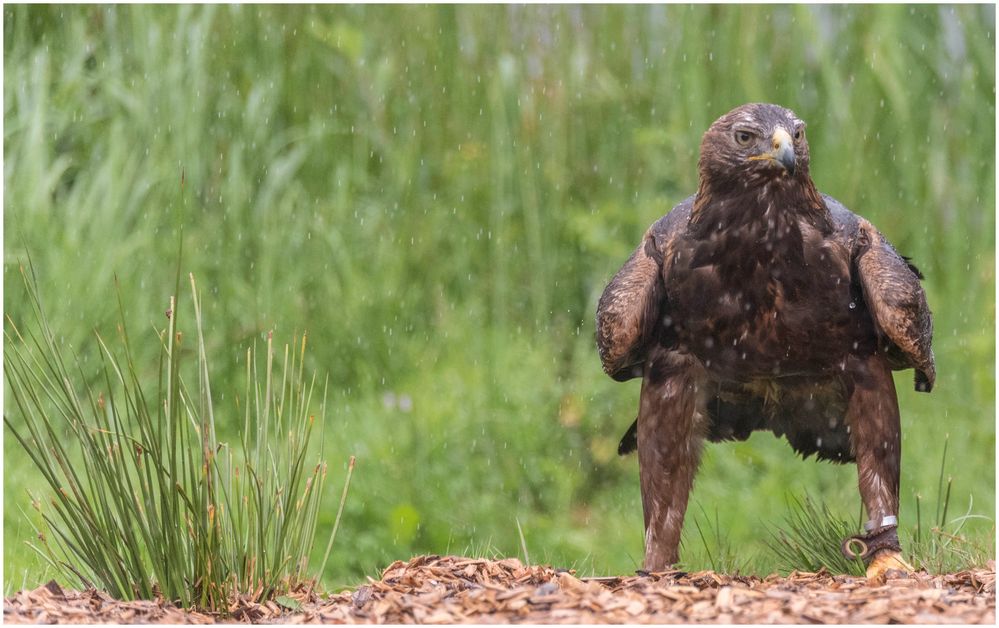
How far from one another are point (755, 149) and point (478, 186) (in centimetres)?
370

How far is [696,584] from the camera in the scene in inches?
156

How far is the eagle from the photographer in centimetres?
437

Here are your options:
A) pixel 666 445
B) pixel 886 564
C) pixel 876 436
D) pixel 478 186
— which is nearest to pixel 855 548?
pixel 886 564

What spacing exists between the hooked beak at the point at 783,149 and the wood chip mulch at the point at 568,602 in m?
1.25

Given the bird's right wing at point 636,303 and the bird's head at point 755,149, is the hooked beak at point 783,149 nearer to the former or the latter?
the bird's head at point 755,149

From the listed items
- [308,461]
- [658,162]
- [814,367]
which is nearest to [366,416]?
[308,461]

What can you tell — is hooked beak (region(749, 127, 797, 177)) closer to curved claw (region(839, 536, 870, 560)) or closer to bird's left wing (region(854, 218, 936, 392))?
bird's left wing (region(854, 218, 936, 392))

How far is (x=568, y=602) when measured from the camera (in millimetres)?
3486

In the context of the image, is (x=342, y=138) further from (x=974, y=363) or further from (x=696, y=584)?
(x=696, y=584)

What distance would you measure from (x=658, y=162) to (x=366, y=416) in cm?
223

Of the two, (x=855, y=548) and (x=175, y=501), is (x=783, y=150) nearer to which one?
(x=855, y=548)

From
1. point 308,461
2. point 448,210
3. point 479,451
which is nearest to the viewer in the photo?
point 308,461

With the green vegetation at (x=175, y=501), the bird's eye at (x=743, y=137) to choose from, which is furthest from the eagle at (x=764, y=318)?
the green vegetation at (x=175, y=501)

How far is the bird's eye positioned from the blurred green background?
3236mm
